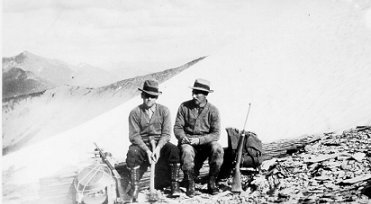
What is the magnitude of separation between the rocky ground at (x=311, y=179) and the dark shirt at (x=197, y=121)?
0.69 meters

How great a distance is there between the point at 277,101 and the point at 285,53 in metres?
2.48

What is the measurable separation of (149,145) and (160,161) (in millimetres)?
233

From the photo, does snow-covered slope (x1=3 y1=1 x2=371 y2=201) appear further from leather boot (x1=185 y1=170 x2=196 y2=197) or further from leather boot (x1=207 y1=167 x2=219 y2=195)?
leather boot (x1=207 y1=167 x2=219 y2=195)

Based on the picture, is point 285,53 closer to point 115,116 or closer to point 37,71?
point 115,116

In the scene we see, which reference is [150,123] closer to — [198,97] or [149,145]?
[149,145]

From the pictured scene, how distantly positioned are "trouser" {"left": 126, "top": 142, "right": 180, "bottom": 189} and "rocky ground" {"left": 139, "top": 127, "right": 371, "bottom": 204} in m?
0.22

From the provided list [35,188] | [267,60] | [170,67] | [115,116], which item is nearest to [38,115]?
[170,67]

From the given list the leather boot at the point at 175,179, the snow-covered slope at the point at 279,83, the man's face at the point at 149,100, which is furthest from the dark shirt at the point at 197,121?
the snow-covered slope at the point at 279,83

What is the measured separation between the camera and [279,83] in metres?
9.72

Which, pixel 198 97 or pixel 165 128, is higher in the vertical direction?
pixel 198 97

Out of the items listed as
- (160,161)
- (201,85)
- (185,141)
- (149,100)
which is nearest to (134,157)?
(160,161)

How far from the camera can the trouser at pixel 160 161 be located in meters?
5.05

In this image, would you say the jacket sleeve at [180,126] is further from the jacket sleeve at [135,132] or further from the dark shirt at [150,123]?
the jacket sleeve at [135,132]

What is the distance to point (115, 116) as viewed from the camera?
414 inches
